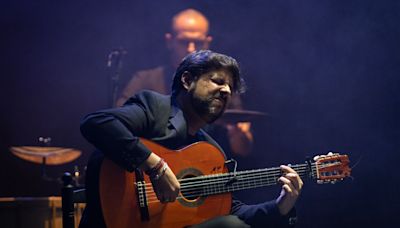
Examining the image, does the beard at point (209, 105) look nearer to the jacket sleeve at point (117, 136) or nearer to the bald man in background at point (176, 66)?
the jacket sleeve at point (117, 136)

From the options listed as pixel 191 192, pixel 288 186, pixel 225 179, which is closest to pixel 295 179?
pixel 288 186

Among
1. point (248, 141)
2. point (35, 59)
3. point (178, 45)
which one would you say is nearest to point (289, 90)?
point (248, 141)

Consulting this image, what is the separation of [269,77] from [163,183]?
118 inches

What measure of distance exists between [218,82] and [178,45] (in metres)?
2.23

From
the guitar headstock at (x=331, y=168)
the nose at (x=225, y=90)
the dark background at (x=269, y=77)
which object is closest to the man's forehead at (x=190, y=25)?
the dark background at (x=269, y=77)

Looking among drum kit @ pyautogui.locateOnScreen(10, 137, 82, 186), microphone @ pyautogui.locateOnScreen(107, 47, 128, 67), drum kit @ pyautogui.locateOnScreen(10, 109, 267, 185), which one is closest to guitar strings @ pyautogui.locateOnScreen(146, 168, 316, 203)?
drum kit @ pyautogui.locateOnScreen(10, 109, 267, 185)

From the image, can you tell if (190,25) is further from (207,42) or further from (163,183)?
(163,183)

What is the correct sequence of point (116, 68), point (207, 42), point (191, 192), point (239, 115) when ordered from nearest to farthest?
point (191, 192) → point (239, 115) → point (116, 68) → point (207, 42)

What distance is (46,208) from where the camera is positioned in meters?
3.11

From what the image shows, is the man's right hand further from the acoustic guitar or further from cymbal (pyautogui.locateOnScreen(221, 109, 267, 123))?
cymbal (pyautogui.locateOnScreen(221, 109, 267, 123))

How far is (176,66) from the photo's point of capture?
479 centimetres

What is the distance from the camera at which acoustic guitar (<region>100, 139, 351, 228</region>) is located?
85.5 inches

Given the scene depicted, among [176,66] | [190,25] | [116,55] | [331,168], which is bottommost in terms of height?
[331,168]

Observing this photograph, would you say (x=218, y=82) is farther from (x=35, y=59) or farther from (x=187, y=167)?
(x=35, y=59)
